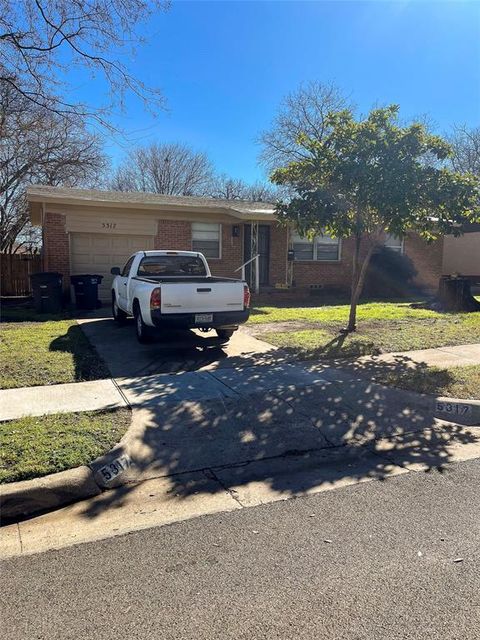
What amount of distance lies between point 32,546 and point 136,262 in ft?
23.7

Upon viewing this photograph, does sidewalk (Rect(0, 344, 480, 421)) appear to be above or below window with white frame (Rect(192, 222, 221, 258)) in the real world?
below

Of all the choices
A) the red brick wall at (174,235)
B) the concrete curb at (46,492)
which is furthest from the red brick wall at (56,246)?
the concrete curb at (46,492)

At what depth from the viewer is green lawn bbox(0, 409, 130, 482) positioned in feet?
13.1

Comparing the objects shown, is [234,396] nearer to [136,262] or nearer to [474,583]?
[474,583]

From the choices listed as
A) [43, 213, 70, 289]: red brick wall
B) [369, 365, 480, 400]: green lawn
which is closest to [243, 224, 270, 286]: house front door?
[43, 213, 70, 289]: red brick wall

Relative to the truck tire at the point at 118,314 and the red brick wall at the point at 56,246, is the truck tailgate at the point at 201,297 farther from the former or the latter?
the red brick wall at the point at 56,246

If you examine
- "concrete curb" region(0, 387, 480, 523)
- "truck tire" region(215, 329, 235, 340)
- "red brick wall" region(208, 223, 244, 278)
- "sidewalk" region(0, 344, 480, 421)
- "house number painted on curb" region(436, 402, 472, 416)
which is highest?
"red brick wall" region(208, 223, 244, 278)

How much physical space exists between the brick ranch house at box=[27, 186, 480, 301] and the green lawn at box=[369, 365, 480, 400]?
9.71 meters

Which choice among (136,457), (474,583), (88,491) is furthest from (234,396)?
(474,583)

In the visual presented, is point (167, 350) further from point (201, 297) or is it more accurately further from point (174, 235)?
point (174, 235)

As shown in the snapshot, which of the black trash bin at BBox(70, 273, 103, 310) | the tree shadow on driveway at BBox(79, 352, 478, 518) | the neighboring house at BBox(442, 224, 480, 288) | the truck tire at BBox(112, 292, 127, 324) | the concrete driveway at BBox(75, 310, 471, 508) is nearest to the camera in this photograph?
the tree shadow on driveway at BBox(79, 352, 478, 518)

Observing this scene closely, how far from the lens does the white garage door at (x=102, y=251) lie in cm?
1535

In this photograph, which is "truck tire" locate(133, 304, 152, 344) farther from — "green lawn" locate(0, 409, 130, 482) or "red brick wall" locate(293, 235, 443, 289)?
"red brick wall" locate(293, 235, 443, 289)

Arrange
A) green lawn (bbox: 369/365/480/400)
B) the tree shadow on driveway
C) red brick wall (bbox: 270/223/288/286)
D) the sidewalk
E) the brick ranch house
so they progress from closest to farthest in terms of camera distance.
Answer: the tree shadow on driveway < the sidewalk < green lawn (bbox: 369/365/480/400) < the brick ranch house < red brick wall (bbox: 270/223/288/286)
